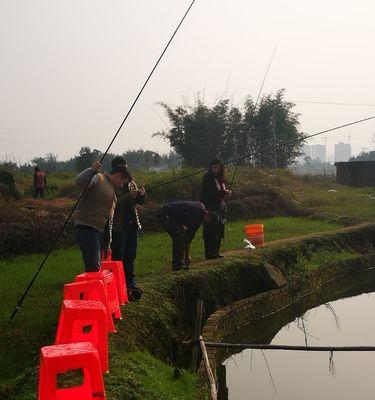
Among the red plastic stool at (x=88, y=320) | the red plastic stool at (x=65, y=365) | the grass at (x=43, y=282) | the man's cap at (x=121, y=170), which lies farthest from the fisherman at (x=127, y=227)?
the red plastic stool at (x=65, y=365)

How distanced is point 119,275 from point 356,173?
29.3m

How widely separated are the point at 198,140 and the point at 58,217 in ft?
74.5

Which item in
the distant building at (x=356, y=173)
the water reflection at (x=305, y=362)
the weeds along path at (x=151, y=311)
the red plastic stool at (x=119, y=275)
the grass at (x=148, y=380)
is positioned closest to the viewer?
the grass at (x=148, y=380)

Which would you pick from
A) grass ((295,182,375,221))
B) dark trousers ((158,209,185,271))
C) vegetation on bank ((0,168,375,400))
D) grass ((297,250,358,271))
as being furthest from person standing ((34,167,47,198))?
dark trousers ((158,209,185,271))

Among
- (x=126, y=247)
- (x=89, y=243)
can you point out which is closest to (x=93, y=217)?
(x=89, y=243)

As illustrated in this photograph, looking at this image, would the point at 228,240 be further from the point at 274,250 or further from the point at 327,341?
the point at 327,341

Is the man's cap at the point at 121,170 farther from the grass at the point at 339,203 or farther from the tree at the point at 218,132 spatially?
the tree at the point at 218,132

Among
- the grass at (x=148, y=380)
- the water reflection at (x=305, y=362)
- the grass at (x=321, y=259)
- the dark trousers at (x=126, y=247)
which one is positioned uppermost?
the dark trousers at (x=126, y=247)

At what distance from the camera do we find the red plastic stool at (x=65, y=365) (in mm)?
3062

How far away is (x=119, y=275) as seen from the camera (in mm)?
5977

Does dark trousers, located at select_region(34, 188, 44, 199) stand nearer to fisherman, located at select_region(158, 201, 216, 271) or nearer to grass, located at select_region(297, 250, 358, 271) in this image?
grass, located at select_region(297, 250, 358, 271)

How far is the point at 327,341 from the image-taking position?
820 cm

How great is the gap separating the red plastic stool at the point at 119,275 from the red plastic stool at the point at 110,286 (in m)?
0.33

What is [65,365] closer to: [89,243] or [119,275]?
[89,243]
